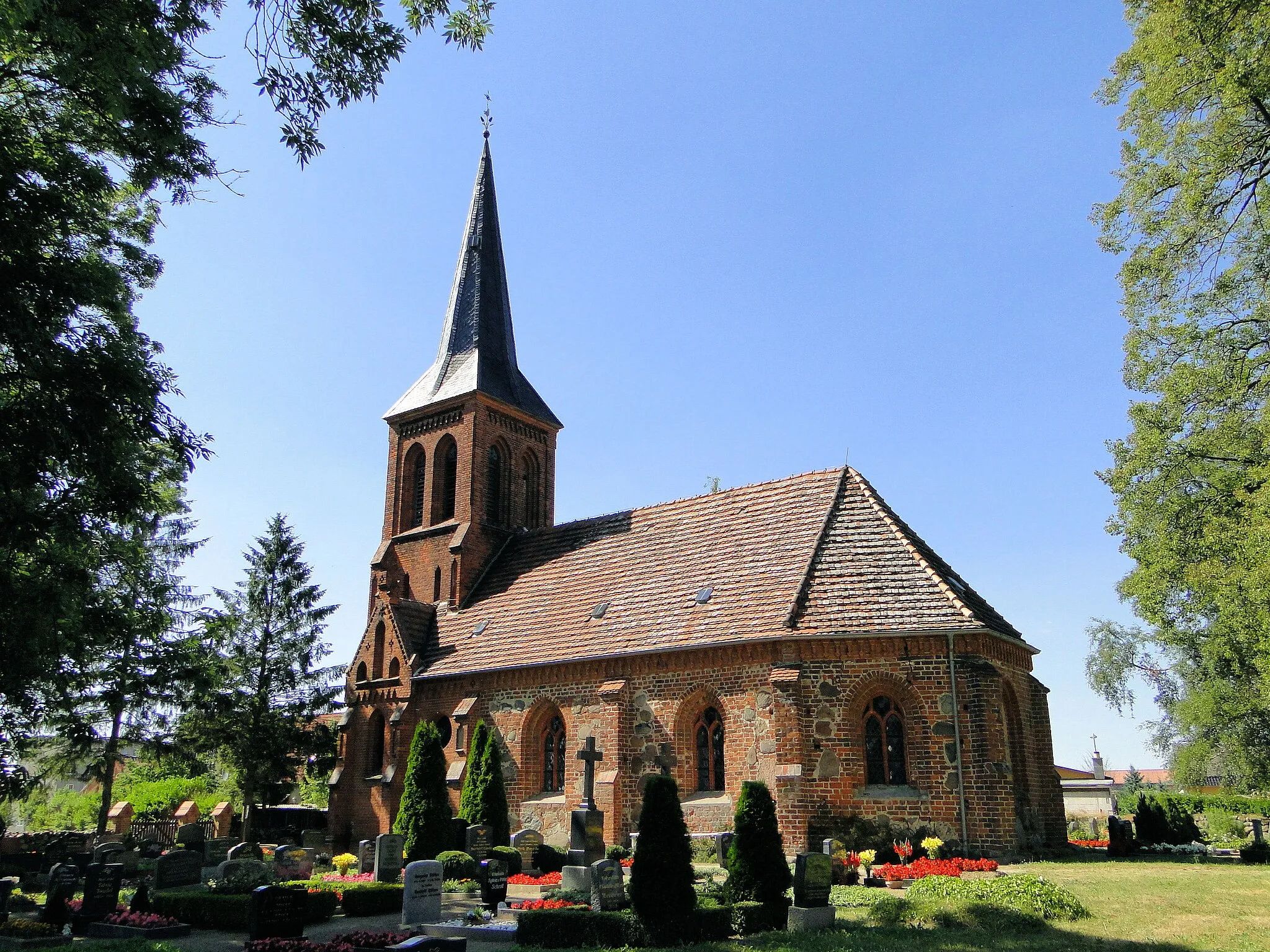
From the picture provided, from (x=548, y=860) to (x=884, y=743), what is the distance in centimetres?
735

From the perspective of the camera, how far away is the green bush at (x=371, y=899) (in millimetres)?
15695

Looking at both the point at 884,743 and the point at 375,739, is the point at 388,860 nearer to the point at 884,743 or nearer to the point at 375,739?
the point at 884,743

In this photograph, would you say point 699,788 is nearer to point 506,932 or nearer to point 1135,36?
point 506,932

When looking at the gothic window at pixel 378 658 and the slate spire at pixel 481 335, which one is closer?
the gothic window at pixel 378 658

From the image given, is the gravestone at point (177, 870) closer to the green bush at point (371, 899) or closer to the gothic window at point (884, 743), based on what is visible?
the green bush at point (371, 899)

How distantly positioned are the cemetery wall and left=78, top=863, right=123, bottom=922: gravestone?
1045cm

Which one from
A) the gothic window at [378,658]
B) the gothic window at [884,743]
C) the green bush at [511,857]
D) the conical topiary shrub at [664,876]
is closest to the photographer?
the conical topiary shrub at [664,876]

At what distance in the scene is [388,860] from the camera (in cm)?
1819

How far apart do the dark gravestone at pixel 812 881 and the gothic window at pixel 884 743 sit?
7170mm

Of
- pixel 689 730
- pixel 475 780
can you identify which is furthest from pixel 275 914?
pixel 689 730

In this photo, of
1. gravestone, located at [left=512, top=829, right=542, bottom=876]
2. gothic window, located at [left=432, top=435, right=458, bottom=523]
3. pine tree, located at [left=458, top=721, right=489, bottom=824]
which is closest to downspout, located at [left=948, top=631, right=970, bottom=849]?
gravestone, located at [left=512, top=829, right=542, bottom=876]

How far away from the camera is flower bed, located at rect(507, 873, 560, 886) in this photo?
1781 centimetres

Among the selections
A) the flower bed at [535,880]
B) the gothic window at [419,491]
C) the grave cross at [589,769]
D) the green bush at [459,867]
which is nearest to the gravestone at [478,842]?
the green bush at [459,867]

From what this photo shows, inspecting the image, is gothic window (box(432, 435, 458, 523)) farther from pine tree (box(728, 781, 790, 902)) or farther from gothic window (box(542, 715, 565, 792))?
pine tree (box(728, 781, 790, 902))
